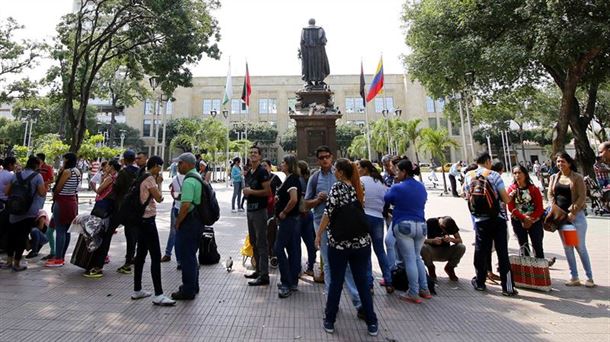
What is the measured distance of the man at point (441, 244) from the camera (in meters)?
4.75

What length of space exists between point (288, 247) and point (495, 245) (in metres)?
2.66

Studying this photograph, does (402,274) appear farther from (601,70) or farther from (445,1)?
(601,70)

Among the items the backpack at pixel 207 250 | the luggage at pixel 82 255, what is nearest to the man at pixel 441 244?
the backpack at pixel 207 250

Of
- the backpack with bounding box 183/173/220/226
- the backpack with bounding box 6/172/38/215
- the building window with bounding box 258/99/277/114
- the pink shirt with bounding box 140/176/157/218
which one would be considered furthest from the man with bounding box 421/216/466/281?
the building window with bounding box 258/99/277/114

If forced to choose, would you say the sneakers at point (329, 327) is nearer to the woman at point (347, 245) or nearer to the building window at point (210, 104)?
the woman at point (347, 245)

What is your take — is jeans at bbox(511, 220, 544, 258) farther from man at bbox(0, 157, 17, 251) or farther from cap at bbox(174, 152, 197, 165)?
man at bbox(0, 157, 17, 251)

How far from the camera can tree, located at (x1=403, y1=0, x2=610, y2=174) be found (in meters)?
11.0

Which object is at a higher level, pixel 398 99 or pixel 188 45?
pixel 398 99

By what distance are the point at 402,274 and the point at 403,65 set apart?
1696cm

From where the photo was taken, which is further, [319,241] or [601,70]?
[601,70]

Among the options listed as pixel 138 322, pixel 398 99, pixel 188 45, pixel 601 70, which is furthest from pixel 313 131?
pixel 398 99

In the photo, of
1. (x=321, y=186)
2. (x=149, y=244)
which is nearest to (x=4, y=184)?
(x=149, y=244)

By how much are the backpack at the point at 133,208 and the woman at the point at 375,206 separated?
Result: 2723 millimetres

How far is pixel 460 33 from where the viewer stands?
48.8ft
